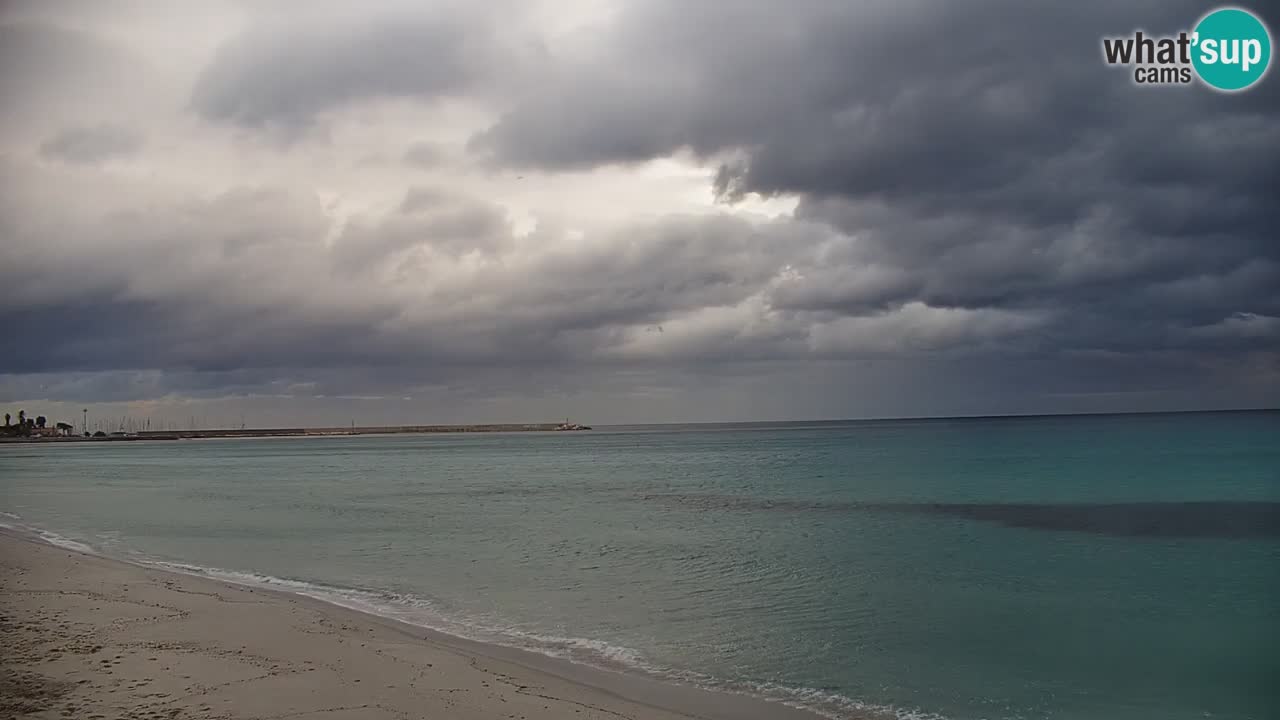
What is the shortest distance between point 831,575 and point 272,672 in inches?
568

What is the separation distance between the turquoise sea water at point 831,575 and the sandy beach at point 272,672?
1359 millimetres

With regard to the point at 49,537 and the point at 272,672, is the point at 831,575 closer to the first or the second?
the point at 272,672

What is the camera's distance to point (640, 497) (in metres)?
43.7

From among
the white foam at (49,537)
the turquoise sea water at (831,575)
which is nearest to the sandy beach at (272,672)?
the turquoise sea water at (831,575)

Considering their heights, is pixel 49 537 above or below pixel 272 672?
below

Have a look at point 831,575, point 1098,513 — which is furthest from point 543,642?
point 1098,513

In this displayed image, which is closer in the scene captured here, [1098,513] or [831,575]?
[831,575]

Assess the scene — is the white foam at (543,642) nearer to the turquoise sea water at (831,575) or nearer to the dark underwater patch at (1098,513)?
the turquoise sea water at (831,575)

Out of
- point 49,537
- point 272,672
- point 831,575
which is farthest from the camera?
point 49,537

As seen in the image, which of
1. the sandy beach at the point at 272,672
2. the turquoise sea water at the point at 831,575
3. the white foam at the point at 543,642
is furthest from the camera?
the turquoise sea water at the point at 831,575

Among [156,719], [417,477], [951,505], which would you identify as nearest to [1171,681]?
[156,719]

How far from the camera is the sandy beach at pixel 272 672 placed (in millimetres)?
9398

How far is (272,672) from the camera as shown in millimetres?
10969

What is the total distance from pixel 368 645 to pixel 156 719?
4.44m
